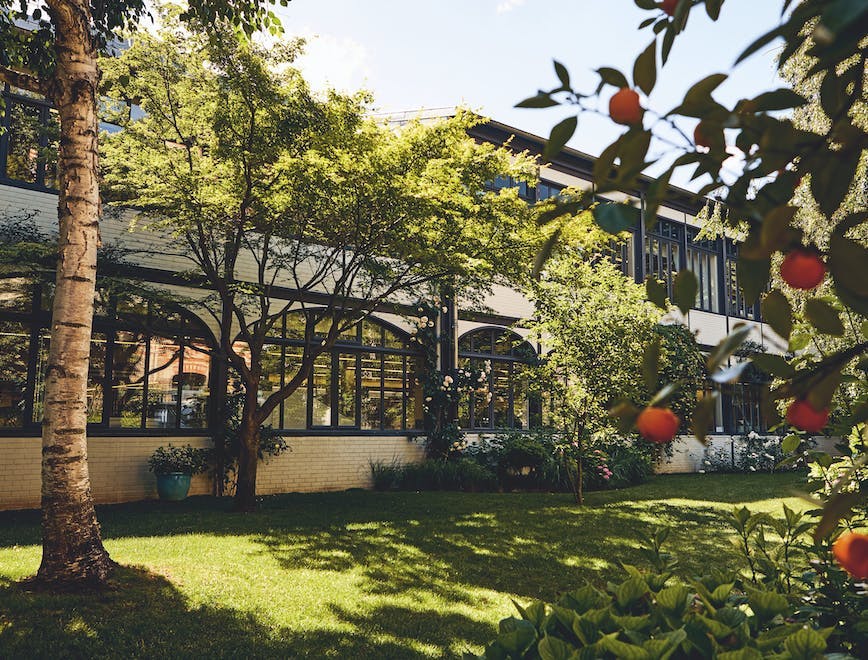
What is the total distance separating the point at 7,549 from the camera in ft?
21.2

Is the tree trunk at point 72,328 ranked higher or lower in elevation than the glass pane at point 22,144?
lower

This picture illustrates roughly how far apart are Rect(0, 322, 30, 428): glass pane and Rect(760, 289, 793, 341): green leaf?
11.0 meters

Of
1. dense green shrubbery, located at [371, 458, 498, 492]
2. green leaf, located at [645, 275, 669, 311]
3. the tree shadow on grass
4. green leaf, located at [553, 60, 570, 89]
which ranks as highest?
green leaf, located at [553, 60, 570, 89]

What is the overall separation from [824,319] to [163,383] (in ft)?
38.0

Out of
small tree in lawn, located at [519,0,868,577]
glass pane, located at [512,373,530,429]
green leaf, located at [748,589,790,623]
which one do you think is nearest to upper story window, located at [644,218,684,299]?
glass pane, located at [512,373,530,429]

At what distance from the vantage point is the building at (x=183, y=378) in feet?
31.8

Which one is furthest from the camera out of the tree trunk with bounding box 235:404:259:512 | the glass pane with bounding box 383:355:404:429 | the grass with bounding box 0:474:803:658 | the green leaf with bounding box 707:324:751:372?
the glass pane with bounding box 383:355:404:429

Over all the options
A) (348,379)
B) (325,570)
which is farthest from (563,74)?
(348,379)

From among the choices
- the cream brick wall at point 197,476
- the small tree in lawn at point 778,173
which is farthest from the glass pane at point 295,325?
the small tree in lawn at point 778,173

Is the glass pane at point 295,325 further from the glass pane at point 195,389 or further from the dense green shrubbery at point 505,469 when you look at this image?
the dense green shrubbery at point 505,469

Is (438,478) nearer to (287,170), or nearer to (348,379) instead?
(348,379)

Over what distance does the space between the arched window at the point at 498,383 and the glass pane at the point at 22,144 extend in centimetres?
907

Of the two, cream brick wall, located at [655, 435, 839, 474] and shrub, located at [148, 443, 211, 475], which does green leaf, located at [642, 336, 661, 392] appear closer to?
shrub, located at [148, 443, 211, 475]

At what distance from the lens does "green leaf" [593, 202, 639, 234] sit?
0.79 m
